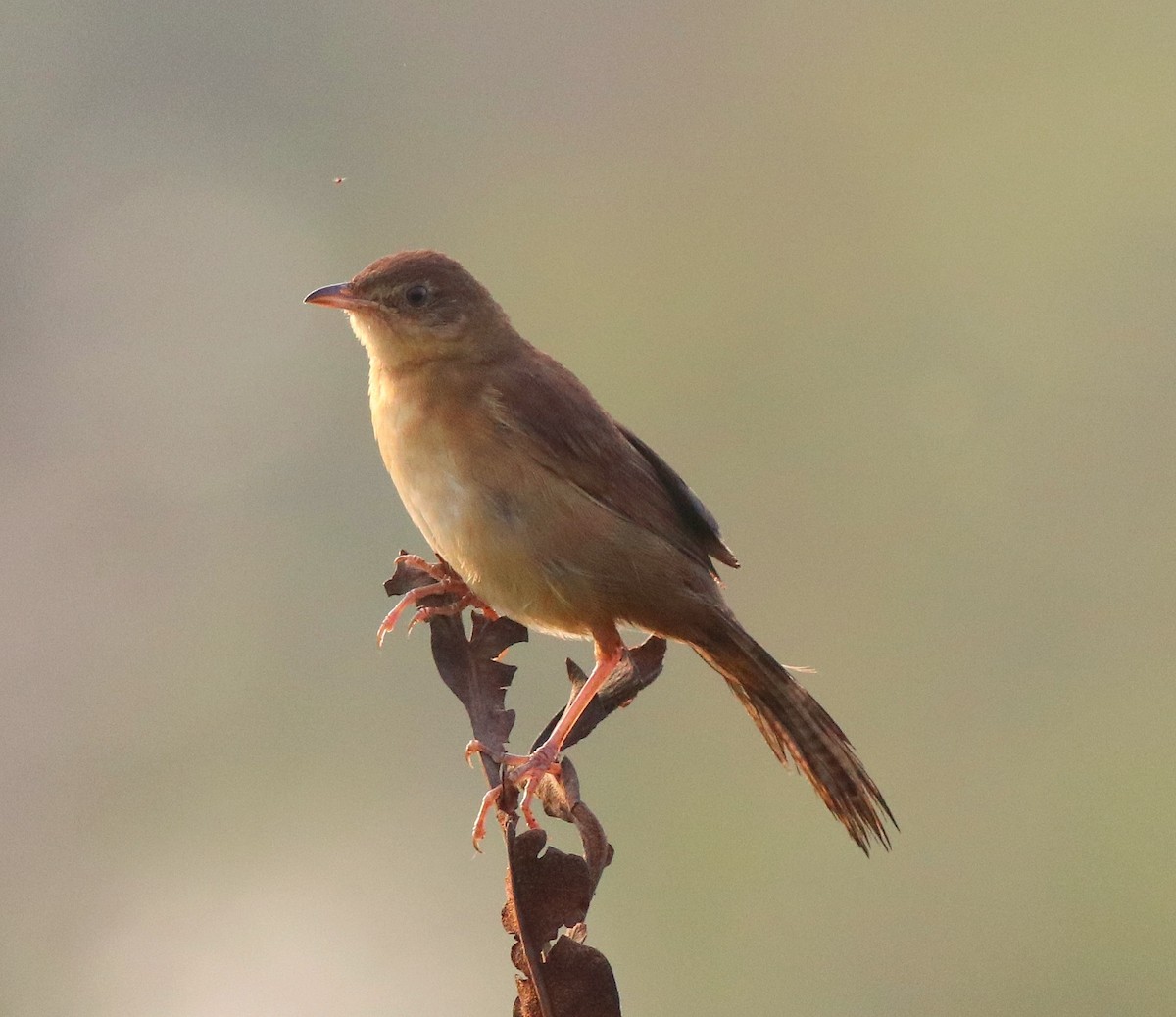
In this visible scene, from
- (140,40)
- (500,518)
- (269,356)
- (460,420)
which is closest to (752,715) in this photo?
(500,518)

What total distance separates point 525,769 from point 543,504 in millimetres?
1335

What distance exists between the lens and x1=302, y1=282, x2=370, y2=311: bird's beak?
13.5 feet

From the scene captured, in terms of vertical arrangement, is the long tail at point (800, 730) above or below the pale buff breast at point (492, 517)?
below

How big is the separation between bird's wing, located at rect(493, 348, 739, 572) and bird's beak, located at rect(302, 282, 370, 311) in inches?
18.7

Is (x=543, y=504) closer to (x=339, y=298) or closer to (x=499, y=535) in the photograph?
(x=499, y=535)

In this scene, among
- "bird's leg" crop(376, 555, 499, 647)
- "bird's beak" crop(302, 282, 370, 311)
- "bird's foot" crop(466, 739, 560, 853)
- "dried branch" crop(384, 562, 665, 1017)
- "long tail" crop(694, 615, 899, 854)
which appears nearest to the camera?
"dried branch" crop(384, 562, 665, 1017)

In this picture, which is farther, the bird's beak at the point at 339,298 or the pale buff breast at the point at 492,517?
the bird's beak at the point at 339,298

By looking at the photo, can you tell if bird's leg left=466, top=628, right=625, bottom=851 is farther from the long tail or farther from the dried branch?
the long tail

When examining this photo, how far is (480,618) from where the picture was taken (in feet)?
9.77

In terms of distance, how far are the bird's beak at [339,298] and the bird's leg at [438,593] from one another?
78 cm

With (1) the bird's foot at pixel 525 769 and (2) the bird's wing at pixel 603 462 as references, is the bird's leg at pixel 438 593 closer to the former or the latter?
(2) the bird's wing at pixel 603 462

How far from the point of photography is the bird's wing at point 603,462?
3.88 metres

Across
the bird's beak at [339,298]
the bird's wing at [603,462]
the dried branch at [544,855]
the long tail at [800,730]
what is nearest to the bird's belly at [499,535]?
the bird's wing at [603,462]

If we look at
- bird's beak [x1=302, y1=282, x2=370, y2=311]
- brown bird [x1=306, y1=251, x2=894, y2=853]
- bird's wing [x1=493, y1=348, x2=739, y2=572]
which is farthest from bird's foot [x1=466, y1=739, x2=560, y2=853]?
bird's beak [x1=302, y1=282, x2=370, y2=311]
